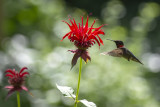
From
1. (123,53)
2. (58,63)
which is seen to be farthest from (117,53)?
(58,63)

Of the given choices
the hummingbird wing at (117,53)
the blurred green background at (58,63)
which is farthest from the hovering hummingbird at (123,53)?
the blurred green background at (58,63)

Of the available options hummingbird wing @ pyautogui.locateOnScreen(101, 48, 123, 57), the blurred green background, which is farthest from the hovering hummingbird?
the blurred green background

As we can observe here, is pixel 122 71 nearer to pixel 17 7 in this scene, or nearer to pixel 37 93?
pixel 37 93

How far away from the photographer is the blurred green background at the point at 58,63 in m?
2.63

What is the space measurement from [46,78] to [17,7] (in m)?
1.73

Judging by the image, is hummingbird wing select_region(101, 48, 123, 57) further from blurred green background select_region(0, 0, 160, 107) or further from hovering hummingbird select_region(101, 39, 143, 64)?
blurred green background select_region(0, 0, 160, 107)

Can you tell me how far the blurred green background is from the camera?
263cm

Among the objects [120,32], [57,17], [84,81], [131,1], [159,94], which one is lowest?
[159,94]

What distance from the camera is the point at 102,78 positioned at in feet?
8.84

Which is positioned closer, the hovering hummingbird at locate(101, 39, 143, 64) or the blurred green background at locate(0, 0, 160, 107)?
the hovering hummingbird at locate(101, 39, 143, 64)

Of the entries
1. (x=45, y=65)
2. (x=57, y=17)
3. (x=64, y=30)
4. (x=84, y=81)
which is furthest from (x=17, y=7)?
(x=84, y=81)

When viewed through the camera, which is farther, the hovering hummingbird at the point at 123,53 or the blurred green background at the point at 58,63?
the blurred green background at the point at 58,63

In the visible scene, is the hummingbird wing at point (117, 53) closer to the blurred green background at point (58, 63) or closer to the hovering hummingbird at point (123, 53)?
the hovering hummingbird at point (123, 53)

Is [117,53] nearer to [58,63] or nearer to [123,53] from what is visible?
[123,53]
